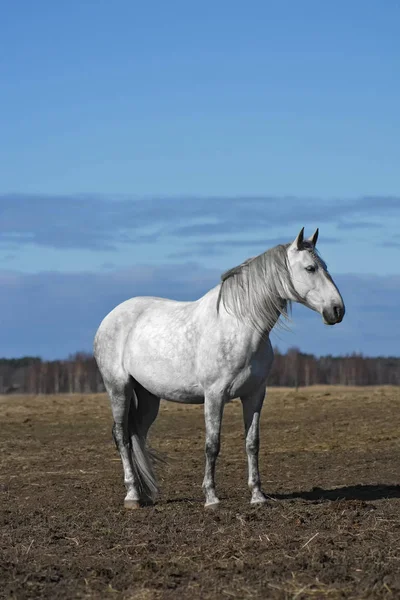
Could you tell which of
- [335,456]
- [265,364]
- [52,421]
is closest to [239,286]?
[265,364]

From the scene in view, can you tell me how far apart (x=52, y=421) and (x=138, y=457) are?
11.5 m

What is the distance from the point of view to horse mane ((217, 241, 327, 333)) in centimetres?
919

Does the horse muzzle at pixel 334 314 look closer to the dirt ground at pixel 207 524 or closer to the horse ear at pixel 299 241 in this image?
the horse ear at pixel 299 241

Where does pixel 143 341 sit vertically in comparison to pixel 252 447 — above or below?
above

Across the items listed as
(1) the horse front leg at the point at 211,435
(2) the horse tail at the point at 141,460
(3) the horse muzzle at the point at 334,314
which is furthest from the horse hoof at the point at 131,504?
(3) the horse muzzle at the point at 334,314

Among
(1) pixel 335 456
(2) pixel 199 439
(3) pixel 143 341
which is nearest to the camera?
(3) pixel 143 341

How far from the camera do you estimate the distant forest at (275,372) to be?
59656 millimetres

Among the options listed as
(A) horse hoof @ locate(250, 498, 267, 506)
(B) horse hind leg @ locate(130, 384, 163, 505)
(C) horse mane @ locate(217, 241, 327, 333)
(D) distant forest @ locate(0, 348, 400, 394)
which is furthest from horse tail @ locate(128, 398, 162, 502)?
(D) distant forest @ locate(0, 348, 400, 394)

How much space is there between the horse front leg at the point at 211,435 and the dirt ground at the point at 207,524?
204 mm

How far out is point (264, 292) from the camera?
927 centimetres

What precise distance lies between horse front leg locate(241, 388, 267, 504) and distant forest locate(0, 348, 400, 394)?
4829 cm

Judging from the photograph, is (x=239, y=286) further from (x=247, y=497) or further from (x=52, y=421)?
(x=52, y=421)

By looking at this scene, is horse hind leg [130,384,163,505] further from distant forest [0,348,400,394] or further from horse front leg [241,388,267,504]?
distant forest [0,348,400,394]

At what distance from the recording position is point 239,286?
9.41m
